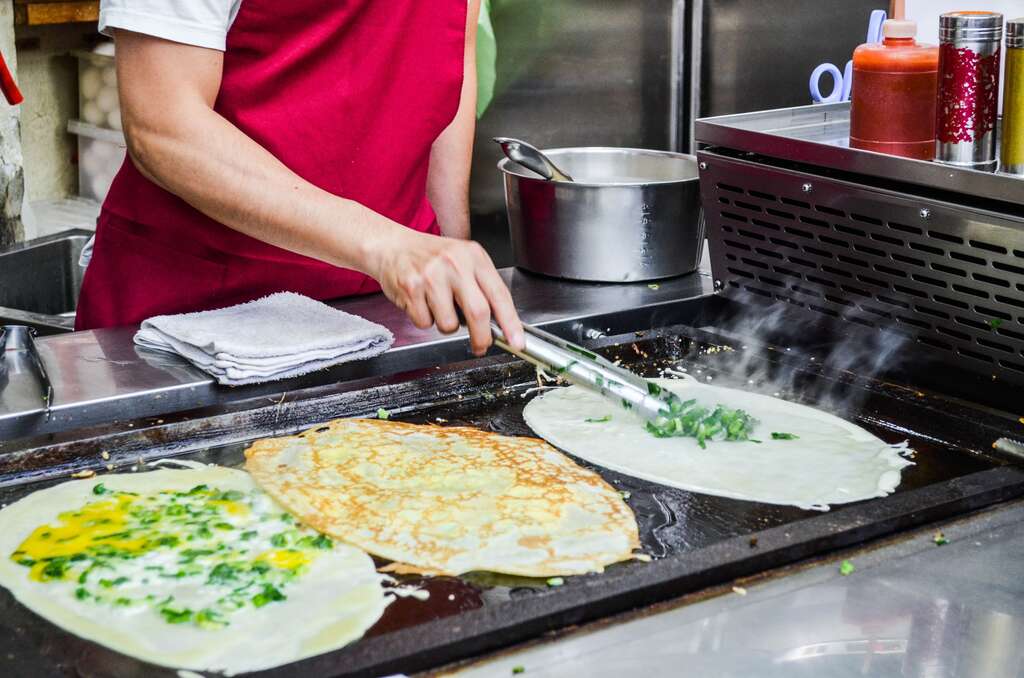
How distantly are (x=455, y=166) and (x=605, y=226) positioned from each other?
1.68 feet

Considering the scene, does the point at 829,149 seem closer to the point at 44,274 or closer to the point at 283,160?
the point at 283,160

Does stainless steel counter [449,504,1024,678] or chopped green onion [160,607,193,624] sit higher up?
chopped green onion [160,607,193,624]

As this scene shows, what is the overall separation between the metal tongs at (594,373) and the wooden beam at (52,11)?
2957 millimetres

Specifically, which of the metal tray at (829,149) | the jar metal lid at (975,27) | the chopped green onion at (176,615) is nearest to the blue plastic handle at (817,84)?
the metal tray at (829,149)

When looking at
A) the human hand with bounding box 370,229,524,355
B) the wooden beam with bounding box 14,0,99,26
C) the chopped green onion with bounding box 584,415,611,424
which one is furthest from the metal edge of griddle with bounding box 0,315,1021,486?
the wooden beam with bounding box 14,0,99,26

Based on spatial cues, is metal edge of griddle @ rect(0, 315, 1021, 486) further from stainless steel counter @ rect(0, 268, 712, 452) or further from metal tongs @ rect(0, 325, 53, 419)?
metal tongs @ rect(0, 325, 53, 419)

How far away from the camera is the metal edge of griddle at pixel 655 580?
119cm

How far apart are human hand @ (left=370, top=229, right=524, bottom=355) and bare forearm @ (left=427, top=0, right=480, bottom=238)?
98 cm

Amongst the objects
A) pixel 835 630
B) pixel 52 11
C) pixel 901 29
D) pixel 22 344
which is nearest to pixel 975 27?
pixel 901 29

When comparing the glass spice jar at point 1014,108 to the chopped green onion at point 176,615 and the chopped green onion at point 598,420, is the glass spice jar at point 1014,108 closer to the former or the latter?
the chopped green onion at point 598,420

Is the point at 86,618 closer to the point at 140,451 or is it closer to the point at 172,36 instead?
the point at 140,451

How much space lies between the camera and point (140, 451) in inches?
68.6

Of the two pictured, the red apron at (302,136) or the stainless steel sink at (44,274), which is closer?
the red apron at (302,136)

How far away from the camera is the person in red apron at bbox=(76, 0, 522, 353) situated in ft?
5.78
